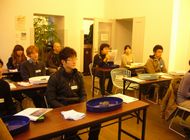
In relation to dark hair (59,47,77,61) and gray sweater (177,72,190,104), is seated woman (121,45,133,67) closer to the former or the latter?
gray sweater (177,72,190,104)

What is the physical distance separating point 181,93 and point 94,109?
1.59 metres

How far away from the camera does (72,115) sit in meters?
1.96

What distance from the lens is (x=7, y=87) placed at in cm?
244

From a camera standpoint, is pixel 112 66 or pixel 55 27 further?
pixel 55 27

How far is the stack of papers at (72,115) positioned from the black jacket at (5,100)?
2.49 ft

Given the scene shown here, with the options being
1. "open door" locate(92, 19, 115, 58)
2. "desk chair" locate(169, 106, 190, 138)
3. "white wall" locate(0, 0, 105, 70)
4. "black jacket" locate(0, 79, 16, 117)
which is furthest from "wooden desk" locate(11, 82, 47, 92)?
"open door" locate(92, 19, 115, 58)

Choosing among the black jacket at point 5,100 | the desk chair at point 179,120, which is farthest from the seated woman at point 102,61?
the black jacket at point 5,100

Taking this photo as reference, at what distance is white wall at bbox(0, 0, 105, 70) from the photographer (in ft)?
20.5

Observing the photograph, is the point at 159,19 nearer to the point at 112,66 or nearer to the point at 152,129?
the point at 112,66

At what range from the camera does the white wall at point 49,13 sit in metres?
6.25

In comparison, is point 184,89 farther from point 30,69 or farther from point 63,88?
point 30,69

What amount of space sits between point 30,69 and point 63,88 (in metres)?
1.51

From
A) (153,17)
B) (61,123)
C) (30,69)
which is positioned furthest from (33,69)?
(153,17)

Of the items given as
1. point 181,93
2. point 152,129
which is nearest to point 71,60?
point 181,93
